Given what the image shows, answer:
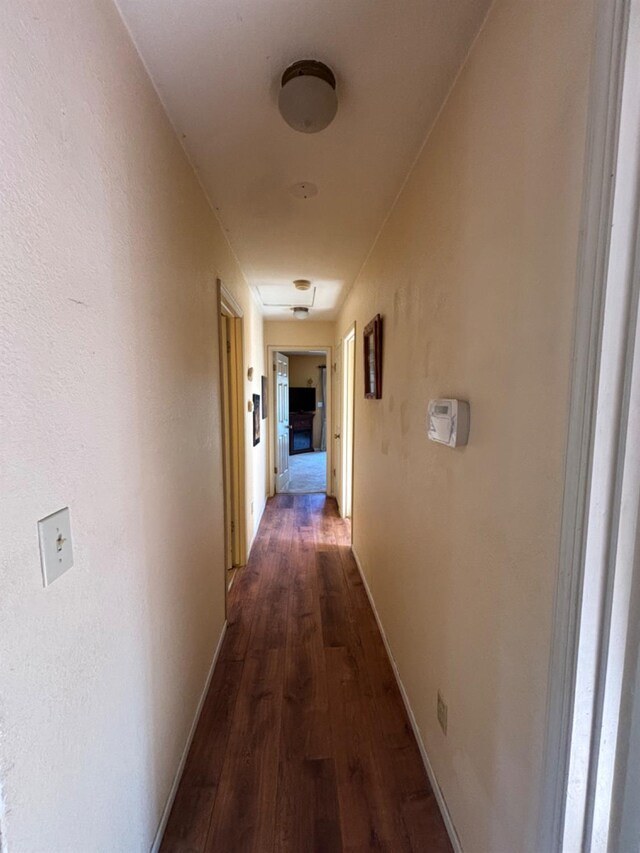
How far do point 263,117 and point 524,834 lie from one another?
2.10 m

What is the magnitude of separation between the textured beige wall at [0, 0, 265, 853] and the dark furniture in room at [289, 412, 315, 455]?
699cm

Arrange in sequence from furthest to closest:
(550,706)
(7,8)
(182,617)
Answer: (182,617), (550,706), (7,8)

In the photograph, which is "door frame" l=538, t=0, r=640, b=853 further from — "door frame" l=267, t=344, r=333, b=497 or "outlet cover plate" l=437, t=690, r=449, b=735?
"door frame" l=267, t=344, r=333, b=497

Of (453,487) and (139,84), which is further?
(453,487)

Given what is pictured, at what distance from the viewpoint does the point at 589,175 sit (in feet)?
1.91

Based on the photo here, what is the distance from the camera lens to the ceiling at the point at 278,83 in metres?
0.89

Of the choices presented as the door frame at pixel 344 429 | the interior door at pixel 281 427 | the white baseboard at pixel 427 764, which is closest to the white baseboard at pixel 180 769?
the white baseboard at pixel 427 764

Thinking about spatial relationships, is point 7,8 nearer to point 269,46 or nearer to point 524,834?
point 269,46

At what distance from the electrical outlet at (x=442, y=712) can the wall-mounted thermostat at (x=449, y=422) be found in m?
0.86

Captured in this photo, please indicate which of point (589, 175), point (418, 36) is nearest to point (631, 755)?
point (589, 175)

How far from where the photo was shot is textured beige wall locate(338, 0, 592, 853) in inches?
26.6

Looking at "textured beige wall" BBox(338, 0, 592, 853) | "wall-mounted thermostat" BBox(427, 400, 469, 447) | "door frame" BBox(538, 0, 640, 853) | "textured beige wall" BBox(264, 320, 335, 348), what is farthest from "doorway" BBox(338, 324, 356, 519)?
"door frame" BBox(538, 0, 640, 853)

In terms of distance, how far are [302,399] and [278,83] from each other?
7.52 meters

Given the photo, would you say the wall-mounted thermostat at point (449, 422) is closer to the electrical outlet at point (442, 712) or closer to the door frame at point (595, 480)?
the door frame at point (595, 480)
